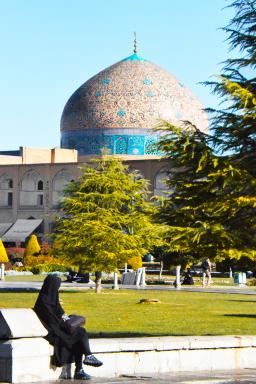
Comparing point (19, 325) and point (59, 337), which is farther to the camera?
point (59, 337)

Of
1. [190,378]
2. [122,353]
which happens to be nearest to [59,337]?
[122,353]

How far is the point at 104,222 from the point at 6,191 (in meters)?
43.5

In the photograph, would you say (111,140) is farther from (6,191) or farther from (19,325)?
(19,325)

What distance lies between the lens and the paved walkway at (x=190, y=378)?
966 cm

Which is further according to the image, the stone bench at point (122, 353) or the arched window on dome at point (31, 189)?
the arched window on dome at point (31, 189)

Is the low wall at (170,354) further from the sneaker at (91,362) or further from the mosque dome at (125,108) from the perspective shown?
the mosque dome at (125,108)

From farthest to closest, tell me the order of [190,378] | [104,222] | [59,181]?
[59,181], [104,222], [190,378]

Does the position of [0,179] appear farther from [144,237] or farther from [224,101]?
[224,101]

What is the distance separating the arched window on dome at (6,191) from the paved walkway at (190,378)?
2471 inches

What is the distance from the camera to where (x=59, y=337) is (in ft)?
32.2

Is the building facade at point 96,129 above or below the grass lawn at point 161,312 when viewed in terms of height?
above

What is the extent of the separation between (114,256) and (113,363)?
1949cm

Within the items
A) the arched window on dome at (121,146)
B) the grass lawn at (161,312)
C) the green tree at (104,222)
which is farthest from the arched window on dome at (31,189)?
the grass lawn at (161,312)

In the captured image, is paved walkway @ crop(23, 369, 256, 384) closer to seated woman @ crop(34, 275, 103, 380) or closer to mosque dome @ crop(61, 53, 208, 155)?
seated woman @ crop(34, 275, 103, 380)
